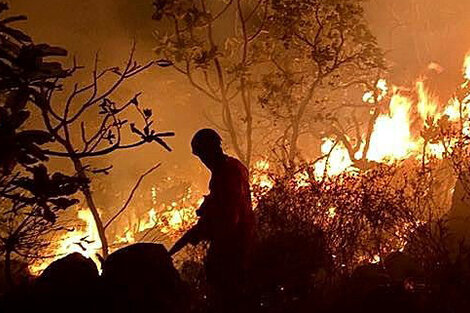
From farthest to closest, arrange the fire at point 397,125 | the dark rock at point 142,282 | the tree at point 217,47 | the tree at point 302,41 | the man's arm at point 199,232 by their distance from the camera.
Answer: the fire at point 397,125
the tree at point 302,41
the tree at point 217,47
the dark rock at point 142,282
the man's arm at point 199,232

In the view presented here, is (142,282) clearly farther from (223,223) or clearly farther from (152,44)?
(152,44)

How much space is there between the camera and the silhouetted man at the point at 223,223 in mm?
4730

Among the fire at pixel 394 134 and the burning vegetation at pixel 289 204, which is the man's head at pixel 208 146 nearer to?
the burning vegetation at pixel 289 204

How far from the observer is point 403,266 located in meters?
6.57

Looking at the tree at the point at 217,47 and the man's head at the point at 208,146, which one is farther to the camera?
the tree at the point at 217,47

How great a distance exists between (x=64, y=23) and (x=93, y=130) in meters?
3.54

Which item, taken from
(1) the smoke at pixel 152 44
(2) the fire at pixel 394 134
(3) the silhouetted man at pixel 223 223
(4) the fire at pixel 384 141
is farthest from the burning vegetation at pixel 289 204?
(1) the smoke at pixel 152 44

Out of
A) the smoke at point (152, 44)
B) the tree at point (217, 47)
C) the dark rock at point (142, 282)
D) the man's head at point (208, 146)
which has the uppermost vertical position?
the smoke at point (152, 44)

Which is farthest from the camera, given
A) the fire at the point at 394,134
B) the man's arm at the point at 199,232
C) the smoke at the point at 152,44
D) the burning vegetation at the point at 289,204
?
the fire at the point at 394,134

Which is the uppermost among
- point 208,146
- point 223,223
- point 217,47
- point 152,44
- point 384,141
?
point 152,44

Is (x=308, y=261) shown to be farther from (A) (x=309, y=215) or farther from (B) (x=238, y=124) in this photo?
(B) (x=238, y=124)

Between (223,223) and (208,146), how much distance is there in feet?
2.11

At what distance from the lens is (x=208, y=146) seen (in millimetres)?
4766

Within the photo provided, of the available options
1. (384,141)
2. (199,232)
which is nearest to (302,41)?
(199,232)
